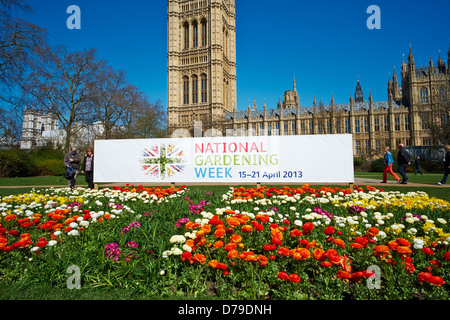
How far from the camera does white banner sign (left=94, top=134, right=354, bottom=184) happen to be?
8.91m

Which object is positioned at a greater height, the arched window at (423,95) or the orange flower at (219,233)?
the arched window at (423,95)

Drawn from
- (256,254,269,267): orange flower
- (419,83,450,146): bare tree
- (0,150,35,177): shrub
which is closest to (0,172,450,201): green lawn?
(0,150,35,177): shrub

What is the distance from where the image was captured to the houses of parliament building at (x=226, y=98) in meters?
54.1

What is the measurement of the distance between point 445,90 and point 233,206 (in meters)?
42.8

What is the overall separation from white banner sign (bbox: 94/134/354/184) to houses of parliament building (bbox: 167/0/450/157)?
146ft

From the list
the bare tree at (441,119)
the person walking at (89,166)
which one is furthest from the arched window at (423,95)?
the person walking at (89,166)

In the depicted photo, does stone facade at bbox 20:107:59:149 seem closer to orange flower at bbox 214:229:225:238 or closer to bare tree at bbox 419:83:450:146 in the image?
orange flower at bbox 214:229:225:238

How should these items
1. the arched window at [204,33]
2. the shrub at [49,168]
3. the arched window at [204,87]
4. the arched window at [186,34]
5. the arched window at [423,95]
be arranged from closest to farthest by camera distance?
the shrub at [49,168] < the arched window at [423,95] < the arched window at [204,87] < the arched window at [204,33] < the arched window at [186,34]

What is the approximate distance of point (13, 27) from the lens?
13.6 meters

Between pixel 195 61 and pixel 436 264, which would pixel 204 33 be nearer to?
pixel 195 61

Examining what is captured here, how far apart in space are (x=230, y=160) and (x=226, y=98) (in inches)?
2652

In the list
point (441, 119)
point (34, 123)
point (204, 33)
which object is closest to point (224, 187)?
point (441, 119)

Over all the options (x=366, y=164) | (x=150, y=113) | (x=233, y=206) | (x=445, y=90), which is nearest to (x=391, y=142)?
(x=445, y=90)

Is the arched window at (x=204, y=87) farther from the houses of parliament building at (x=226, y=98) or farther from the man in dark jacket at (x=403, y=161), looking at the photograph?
the man in dark jacket at (x=403, y=161)
